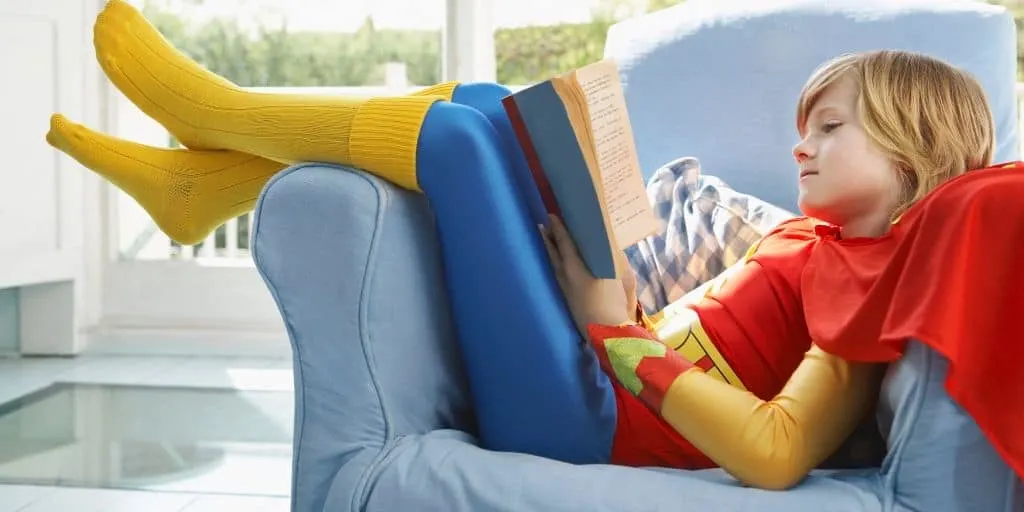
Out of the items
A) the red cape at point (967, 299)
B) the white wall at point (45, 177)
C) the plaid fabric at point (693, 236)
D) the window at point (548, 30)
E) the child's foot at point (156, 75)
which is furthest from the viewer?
the window at point (548, 30)

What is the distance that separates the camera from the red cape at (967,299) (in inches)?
37.2

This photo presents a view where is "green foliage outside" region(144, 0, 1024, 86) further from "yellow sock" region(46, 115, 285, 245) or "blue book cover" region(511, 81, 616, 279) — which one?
"blue book cover" region(511, 81, 616, 279)

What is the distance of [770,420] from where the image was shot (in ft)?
3.36

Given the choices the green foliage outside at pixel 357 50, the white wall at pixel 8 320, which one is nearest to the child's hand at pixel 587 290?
the green foliage outside at pixel 357 50

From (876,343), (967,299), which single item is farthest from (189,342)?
(967,299)

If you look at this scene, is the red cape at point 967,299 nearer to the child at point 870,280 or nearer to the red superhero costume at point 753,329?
the child at point 870,280

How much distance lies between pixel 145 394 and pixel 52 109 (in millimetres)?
1073

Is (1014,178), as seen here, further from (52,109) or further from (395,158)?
(52,109)

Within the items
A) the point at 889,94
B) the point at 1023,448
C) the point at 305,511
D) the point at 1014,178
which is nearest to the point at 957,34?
the point at 889,94

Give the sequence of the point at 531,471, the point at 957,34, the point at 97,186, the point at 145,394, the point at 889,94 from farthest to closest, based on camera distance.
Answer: the point at 97,186 → the point at 145,394 → the point at 957,34 → the point at 889,94 → the point at 531,471

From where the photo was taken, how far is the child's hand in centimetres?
110

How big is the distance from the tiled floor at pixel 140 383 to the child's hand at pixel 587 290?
3.42 feet

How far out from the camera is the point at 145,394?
9.60 feet

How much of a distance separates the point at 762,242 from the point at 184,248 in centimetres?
308
